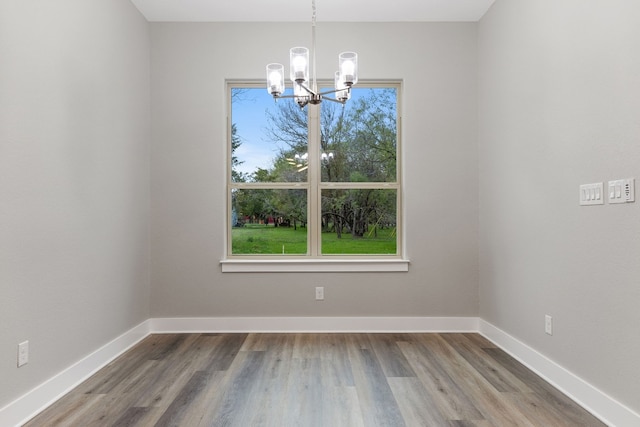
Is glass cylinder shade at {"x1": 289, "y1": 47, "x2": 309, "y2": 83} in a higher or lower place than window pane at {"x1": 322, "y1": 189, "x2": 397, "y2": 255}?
higher

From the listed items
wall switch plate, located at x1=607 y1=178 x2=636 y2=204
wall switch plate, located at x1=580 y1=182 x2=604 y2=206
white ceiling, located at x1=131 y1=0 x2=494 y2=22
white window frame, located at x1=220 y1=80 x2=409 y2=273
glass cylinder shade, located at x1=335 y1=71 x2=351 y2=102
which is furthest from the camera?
white window frame, located at x1=220 y1=80 x2=409 y2=273

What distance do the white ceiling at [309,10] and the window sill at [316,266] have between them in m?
2.20

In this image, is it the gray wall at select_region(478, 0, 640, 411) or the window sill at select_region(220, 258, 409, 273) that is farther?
the window sill at select_region(220, 258, 409, 273)

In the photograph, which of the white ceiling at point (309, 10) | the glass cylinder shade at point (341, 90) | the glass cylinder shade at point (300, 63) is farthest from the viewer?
the white ceiling at point (309, 10)

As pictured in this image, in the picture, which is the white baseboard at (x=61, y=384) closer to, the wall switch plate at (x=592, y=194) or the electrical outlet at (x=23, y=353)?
the electrical outlet at (x=23, y=353)

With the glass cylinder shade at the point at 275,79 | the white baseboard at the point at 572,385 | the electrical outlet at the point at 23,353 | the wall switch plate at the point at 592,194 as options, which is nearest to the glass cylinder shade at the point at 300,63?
the glass cylinder shade at the point at 275,79

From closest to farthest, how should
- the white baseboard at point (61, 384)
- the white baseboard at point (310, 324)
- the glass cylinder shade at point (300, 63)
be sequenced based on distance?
1. the white baseboard at point (61, 384)
2. the glass cylinder shade at point (300, 63)
3. the white baseboard at point (310, 324)

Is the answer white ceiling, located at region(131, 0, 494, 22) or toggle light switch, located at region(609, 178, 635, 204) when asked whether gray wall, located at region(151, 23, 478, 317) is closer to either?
white ceiling, located at region(131, 0, 494, 22)

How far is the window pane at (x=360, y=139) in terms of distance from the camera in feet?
13.3

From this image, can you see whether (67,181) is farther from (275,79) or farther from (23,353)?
(275,79)

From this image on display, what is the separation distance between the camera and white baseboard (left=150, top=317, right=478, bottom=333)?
3842 millimetres

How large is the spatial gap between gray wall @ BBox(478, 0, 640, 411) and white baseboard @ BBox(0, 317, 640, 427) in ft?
0.24

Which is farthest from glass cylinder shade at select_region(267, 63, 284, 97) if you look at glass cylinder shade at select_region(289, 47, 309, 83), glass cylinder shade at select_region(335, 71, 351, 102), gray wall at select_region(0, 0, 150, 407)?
gray wall at select_region(0, 0, 150, 407)

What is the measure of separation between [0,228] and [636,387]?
10.2 feet
